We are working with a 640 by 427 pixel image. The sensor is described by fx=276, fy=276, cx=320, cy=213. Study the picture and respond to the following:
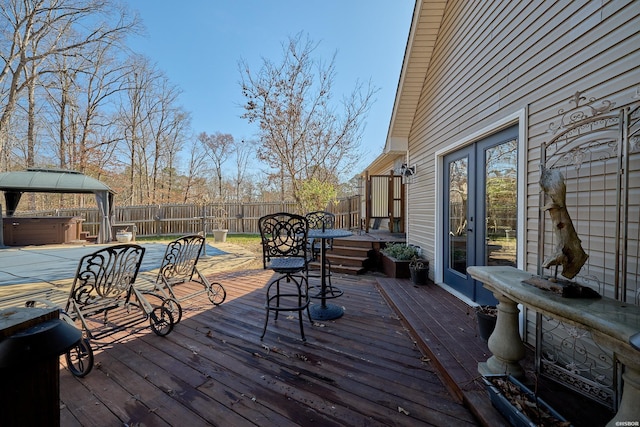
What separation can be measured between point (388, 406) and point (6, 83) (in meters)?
16.0

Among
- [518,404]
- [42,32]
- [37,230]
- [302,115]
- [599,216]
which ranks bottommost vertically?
[518,404]

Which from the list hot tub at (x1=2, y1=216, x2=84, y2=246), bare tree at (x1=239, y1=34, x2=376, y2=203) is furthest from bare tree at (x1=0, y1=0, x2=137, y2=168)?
bare tree at (x1=239, y1=34, x2=376, y2=203)

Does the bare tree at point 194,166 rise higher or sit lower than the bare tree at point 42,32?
lower

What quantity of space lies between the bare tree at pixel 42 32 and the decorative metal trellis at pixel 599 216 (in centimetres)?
1476

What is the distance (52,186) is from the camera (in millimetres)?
8633

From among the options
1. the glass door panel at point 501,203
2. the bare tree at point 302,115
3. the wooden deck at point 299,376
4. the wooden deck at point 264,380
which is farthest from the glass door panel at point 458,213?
the bare tree at point 302,115

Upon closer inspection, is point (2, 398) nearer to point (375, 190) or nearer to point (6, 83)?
point (375, 190)

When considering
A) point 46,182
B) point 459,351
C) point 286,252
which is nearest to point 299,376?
point 286,252

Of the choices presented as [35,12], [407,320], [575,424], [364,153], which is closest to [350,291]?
[407,320]

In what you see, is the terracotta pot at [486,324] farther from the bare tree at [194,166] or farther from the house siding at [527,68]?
the bare tree at [194,166]

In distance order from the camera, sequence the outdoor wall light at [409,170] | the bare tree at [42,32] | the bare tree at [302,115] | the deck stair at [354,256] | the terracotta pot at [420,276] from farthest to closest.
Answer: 1. the bare tree at [42,32]
2. the bare tree at [302,115]
3. the deck stair at [354,256]
4. the outdoor wall light at [409,170]
5. the terracotta pot at [420,276]

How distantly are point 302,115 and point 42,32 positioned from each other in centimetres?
1069

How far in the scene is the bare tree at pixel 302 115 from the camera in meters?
8.26

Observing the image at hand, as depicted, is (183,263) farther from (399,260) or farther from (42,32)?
(42,32)
